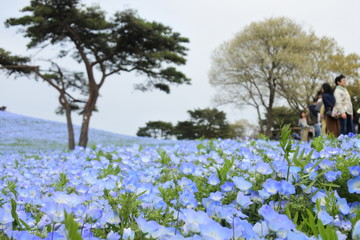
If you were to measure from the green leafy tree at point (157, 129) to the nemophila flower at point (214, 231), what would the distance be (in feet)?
115

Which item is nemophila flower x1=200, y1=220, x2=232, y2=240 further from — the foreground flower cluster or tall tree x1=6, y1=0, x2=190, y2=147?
tall tree x1=6, y1=0, x2=190, y2=147

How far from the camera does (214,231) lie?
1082 mm

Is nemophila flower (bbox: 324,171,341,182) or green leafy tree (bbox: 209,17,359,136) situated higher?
green leafy tree (bbox: 209,17,359,136)

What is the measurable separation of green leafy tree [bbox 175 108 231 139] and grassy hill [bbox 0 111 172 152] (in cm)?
975

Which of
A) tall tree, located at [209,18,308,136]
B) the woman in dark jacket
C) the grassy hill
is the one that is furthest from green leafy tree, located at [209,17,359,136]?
the woman in dark jacket

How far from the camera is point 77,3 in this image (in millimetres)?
16766

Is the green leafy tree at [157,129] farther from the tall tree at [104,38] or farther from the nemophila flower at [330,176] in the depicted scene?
the nemophila flower at [330,176]

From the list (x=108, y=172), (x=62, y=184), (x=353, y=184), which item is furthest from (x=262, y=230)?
(x=108, y=172)

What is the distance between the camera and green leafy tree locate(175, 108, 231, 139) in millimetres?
35500

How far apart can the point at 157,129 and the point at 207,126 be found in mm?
5084

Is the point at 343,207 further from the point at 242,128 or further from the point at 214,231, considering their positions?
the point at 242,128

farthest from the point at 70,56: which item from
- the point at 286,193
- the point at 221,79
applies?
the point at 286,193

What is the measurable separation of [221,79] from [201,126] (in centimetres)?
669

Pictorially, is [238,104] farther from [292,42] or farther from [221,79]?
[292,42]
